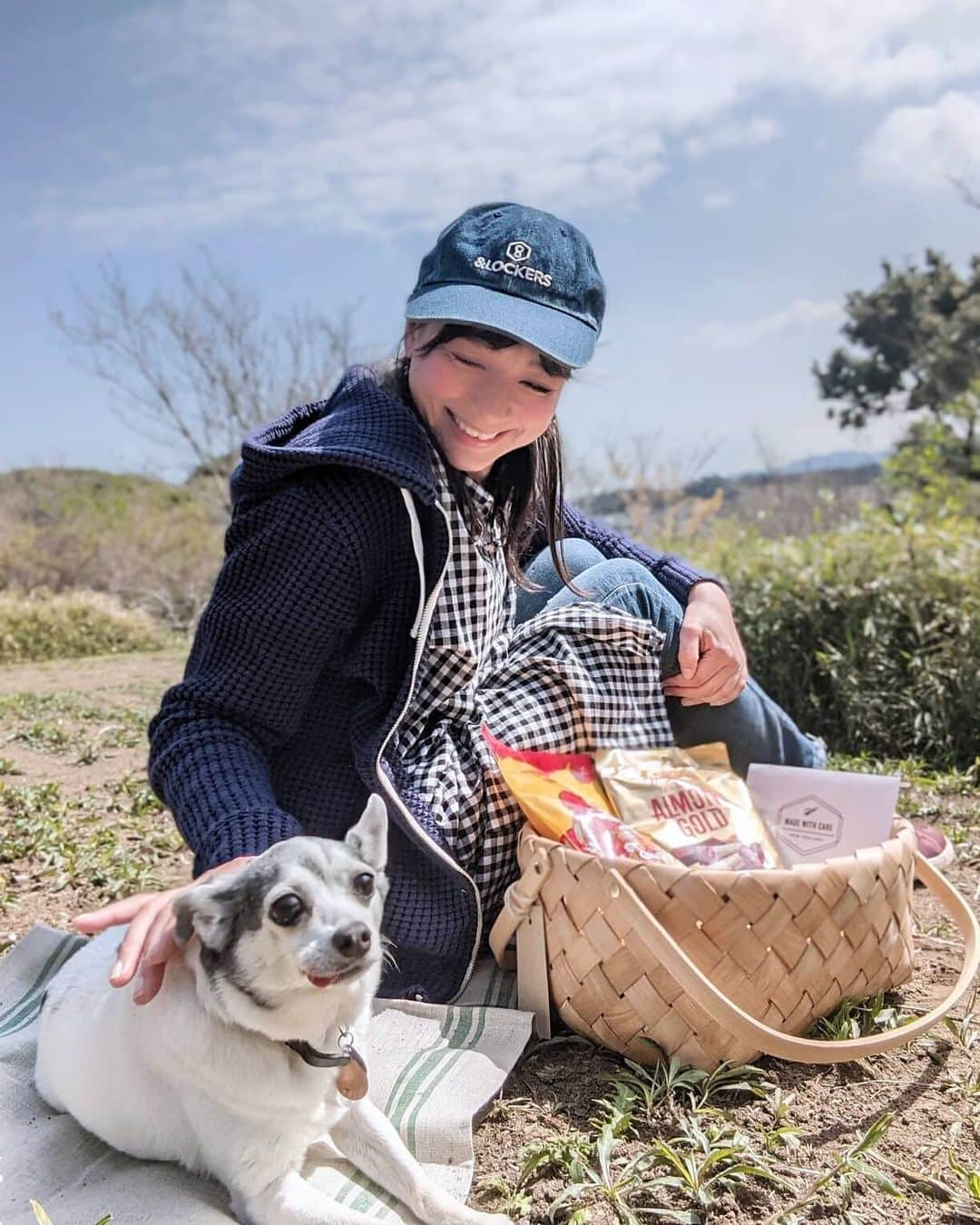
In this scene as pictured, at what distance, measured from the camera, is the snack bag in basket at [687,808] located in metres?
1.97

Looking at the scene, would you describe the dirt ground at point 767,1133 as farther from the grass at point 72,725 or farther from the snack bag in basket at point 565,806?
the grass at point 72,725

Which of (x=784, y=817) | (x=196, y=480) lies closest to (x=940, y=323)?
(x=196, y=480)

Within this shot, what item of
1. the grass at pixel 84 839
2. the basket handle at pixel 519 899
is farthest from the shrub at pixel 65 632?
the basket handle at pixel 519 899

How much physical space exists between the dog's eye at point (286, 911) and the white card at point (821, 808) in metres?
1.15

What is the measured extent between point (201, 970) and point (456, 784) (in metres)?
0.69

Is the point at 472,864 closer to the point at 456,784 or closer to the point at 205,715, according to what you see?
the point at 456,784

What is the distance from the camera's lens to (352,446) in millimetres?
1781

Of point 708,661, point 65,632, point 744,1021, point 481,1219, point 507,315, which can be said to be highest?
point 507,315

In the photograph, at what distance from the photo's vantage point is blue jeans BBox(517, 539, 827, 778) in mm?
2342

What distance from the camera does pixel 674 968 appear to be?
5.34 ft

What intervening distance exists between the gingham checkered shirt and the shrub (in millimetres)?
8869

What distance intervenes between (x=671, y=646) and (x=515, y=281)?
2.86ft

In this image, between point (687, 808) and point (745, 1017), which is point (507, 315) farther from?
point (745, 1017)

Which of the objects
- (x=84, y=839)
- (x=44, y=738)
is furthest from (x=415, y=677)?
(x=44, y=738)
